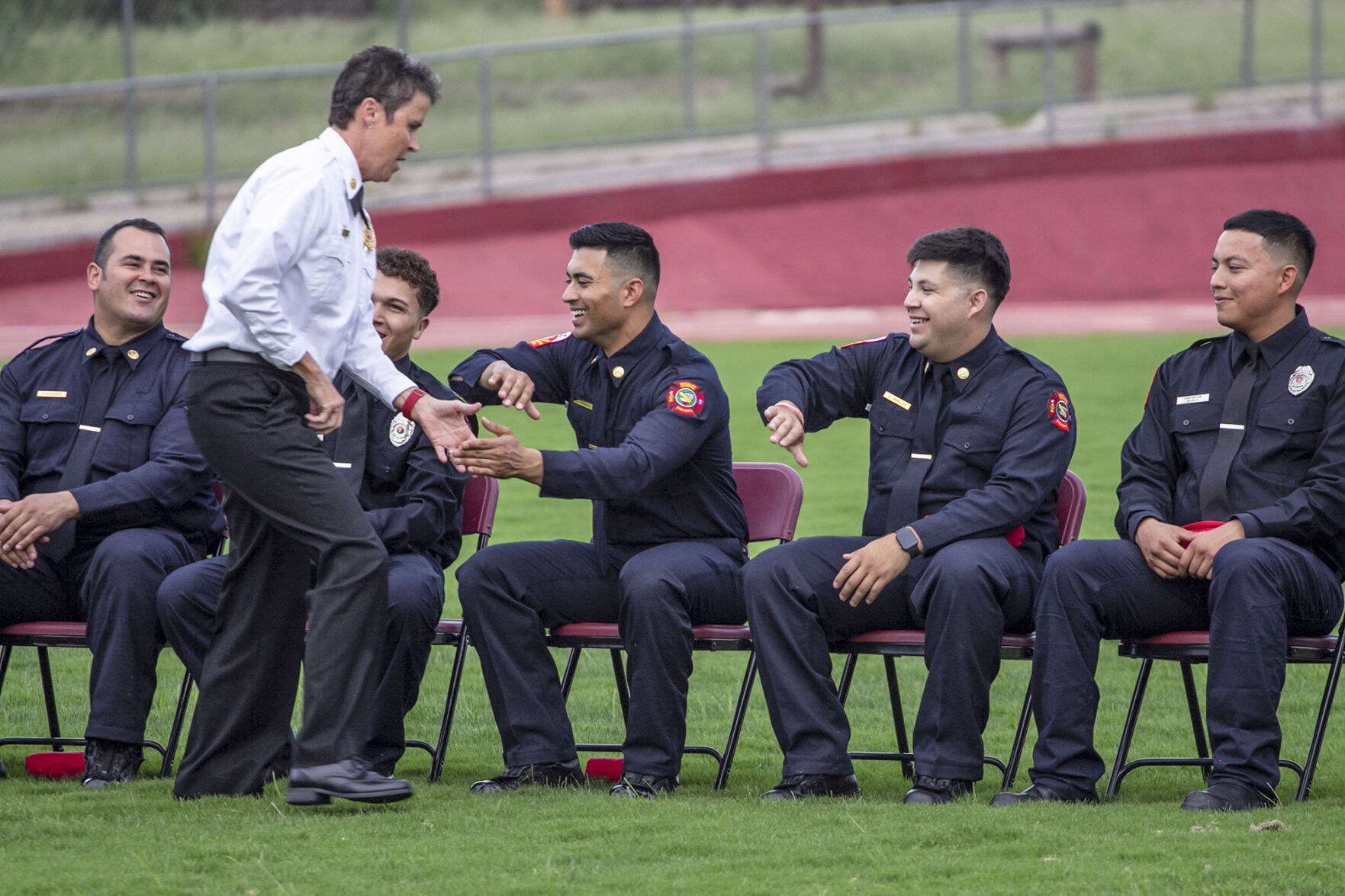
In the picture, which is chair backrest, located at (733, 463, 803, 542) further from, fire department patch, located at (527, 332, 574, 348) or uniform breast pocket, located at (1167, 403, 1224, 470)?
uniform breast pocket, located at (1167, 403, 1224, 470)

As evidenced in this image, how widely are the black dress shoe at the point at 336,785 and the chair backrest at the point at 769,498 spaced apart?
162 cm

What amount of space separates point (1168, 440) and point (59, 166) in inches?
585

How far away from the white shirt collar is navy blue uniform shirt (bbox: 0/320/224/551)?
1224 mm

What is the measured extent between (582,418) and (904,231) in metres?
14.9

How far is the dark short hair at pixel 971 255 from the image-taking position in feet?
17.6

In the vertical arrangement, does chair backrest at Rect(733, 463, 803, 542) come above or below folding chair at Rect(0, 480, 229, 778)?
above

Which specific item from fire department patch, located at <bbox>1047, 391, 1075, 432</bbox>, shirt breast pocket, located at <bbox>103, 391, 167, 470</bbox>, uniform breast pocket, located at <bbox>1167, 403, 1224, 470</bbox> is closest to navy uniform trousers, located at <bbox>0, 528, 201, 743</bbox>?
shirt breast pocket, located at <bbox>103, 391, 167, 470</bbox>

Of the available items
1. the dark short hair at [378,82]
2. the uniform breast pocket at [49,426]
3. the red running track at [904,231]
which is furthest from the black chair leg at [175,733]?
the red running track at [904,231]

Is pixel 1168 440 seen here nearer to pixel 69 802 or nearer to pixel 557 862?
pixel 557 862

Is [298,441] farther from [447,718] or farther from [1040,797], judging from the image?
[1040,797]

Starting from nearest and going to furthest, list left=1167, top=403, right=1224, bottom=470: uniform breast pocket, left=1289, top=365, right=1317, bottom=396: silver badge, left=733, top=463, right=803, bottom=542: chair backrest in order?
left=1289, top=365, right=1317, bottom=396: silver badge < left=1167, top=403, right=1224, bottom=470: uniform breast pocket < left=733, top=463, right=803, bottom=542: chair backrest

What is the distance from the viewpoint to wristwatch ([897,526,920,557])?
4910 mm

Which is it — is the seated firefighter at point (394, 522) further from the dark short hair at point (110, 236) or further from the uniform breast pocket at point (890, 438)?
the uniform breast pocket at point (890, 438)

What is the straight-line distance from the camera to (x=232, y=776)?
4.76 m
